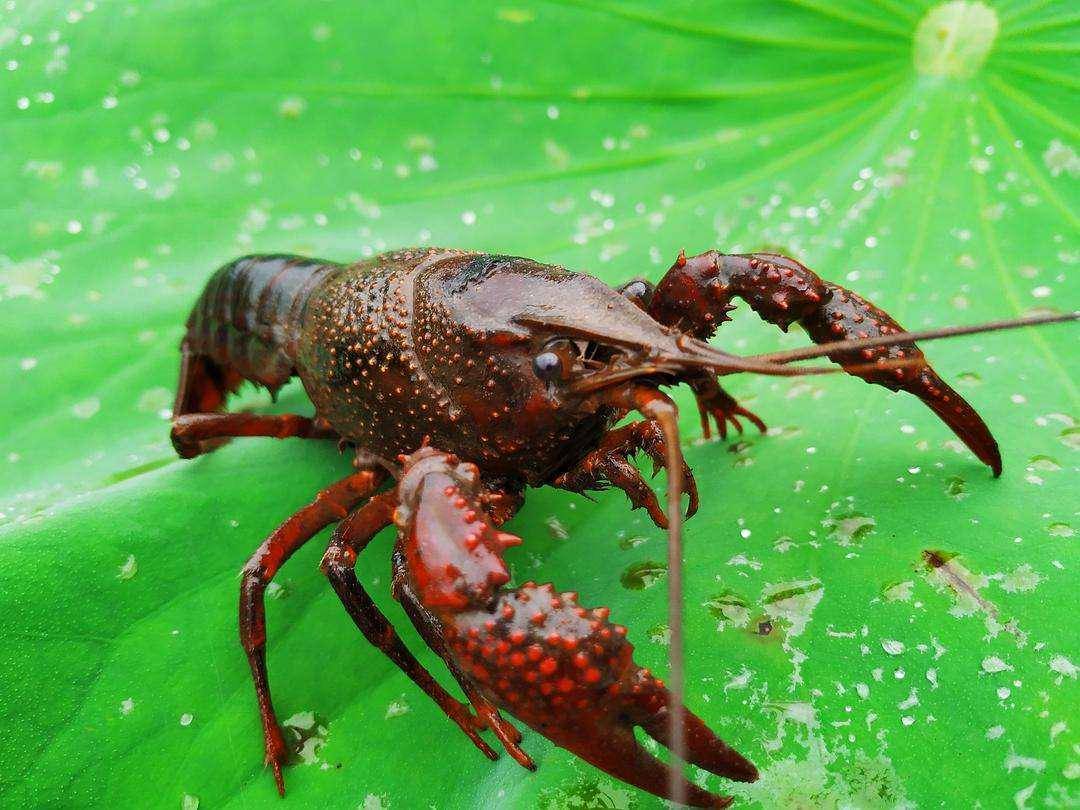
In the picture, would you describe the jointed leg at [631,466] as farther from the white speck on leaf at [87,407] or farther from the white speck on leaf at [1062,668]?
the white speck on leaf at [87,407]

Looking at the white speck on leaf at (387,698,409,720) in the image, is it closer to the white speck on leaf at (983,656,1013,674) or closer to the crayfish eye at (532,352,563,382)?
the crayfish eye at (532,352,563,382)

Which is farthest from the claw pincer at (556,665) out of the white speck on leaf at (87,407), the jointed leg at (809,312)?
the white speck on leaf at (87,407)

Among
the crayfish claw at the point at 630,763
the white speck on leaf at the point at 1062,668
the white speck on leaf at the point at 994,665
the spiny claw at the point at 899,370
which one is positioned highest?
the spiny claw at the point at 899,370

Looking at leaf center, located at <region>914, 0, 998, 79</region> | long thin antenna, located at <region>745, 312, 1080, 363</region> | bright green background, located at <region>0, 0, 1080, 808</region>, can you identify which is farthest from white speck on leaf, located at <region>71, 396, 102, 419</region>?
leaf center, located at <region>914, 0, 998, 79</region>

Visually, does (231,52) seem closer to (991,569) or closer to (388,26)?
(388,26)

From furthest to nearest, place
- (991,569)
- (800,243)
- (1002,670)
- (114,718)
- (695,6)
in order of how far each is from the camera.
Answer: (695,6) → (800,243) → (114,718) → (991,569) → (1002,670)

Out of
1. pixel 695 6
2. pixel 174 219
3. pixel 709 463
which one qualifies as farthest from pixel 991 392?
pixel 174 219
